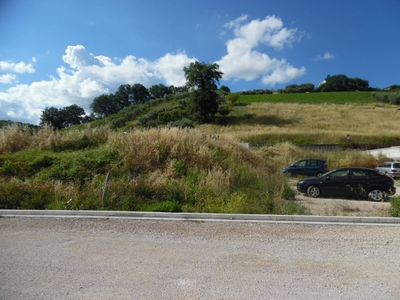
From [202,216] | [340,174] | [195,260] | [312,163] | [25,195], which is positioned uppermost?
[312,163]

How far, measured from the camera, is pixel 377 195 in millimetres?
9781

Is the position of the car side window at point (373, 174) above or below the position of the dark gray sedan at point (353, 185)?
above

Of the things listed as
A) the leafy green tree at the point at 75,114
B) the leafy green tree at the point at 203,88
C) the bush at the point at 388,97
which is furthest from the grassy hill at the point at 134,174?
the bush at the point at 388,97

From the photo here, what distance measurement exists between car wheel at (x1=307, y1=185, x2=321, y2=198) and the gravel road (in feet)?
17.5

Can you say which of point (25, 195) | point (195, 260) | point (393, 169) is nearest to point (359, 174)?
point (195, 260)

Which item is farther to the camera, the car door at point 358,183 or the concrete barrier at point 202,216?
the car door at point 358,183

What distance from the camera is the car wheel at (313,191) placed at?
10.6 m

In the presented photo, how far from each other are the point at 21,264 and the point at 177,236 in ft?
8.64

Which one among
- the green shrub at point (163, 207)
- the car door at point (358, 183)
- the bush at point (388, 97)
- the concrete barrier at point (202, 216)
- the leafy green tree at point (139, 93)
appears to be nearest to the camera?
the concrete barrier at point (202, 216)

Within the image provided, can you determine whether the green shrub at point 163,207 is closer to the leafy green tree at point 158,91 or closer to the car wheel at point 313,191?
the car wheel at point 313,191

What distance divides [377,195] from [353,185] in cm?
89

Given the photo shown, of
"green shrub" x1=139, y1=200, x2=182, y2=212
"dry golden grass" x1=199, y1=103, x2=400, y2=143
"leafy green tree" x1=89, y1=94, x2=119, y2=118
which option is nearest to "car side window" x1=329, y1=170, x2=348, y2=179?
"green shrub" x1=139, y1=200, x2=182, y2=212

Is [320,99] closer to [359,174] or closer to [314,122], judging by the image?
[314,122]

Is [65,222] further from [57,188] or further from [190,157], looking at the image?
[190,157]
